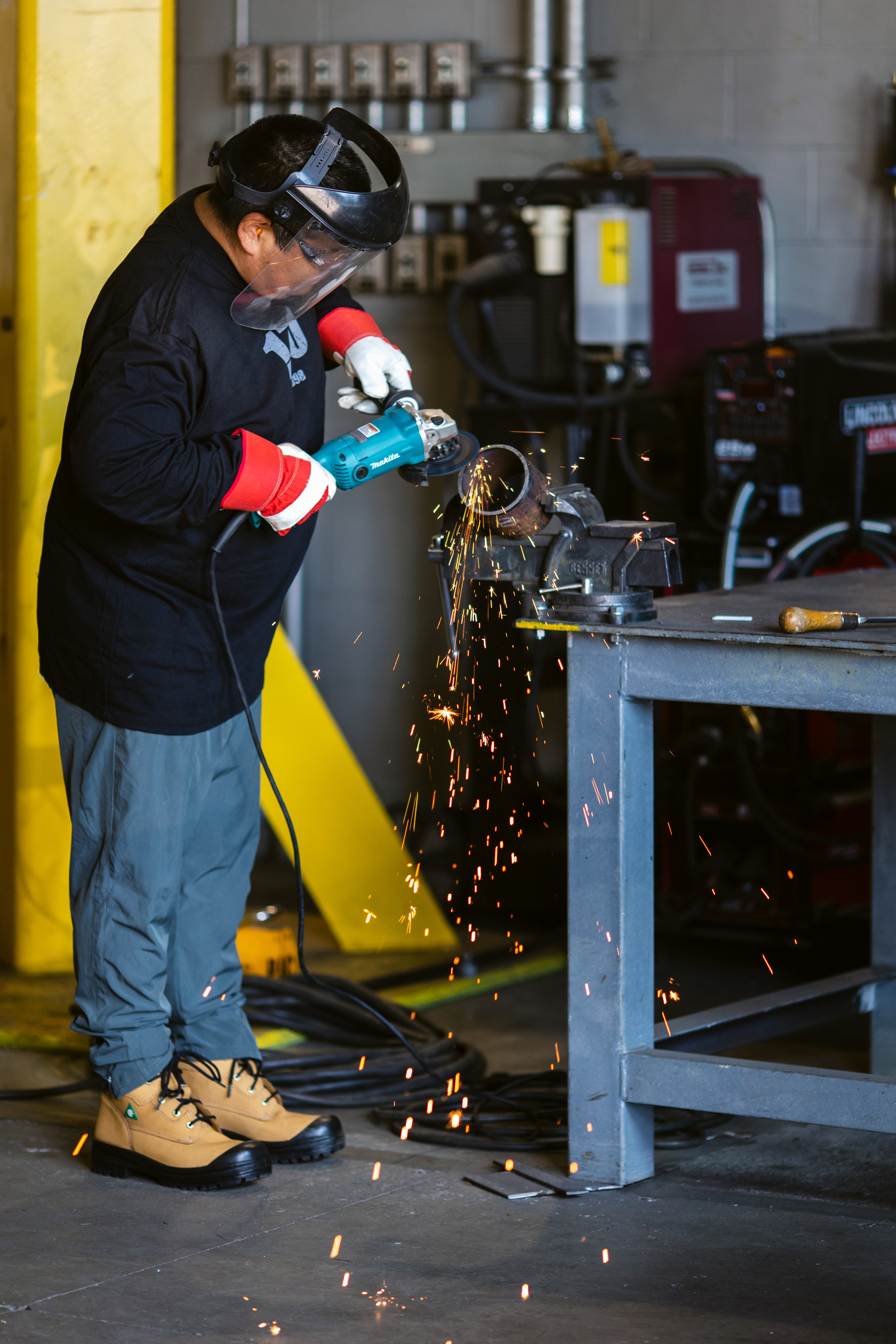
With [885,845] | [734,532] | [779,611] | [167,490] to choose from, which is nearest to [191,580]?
[167,490]

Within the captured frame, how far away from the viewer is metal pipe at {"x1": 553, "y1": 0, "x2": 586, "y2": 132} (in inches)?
187

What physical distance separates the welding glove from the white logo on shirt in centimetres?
17

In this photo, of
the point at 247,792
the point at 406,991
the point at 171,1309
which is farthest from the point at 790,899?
the point at 171,1309

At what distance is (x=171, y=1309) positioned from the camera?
7.25 ft

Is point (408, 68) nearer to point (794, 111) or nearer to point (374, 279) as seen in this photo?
point (374, 279)

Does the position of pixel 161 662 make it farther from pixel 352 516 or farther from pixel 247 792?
pixel 352 516

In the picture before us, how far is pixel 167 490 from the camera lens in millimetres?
2467

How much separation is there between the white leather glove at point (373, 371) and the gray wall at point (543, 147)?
7.12 feet

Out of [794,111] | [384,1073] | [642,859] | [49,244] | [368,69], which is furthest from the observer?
[368,69]

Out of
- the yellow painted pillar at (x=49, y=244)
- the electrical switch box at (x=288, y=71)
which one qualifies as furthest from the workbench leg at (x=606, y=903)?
the electrical switch box at (x=288, y=71)

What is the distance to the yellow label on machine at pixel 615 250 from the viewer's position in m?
4.31

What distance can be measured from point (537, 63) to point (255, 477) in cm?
272

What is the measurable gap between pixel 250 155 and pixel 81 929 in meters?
1.14

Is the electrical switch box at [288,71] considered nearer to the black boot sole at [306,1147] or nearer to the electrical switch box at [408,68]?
the electrical switch box at [408,68]
